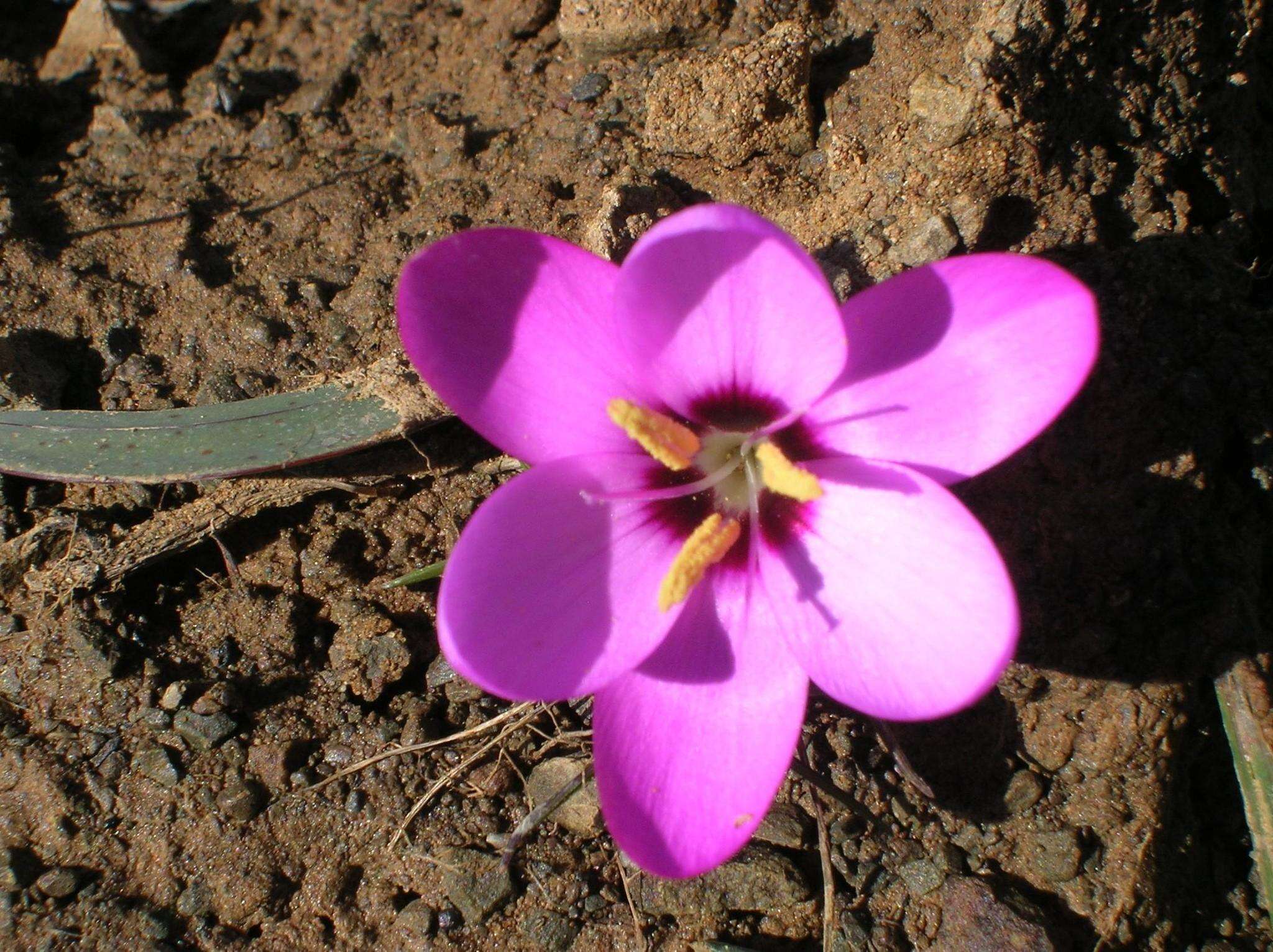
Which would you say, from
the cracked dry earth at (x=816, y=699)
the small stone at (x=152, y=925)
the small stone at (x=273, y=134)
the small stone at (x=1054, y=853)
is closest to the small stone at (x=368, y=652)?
the cracked dry earth at (x=816, y=699)

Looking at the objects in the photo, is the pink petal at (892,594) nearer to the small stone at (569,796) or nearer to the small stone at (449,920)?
the small stone at (569,796)

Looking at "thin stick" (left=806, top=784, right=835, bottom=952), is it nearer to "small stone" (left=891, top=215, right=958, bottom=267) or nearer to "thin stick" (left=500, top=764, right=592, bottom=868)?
"thin stick" (left=500, top=764, right=592, bottom=868)

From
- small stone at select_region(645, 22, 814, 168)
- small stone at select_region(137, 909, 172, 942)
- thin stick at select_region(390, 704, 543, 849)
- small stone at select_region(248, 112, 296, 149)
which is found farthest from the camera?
small stone at select_region(248, 112, 296, 149)

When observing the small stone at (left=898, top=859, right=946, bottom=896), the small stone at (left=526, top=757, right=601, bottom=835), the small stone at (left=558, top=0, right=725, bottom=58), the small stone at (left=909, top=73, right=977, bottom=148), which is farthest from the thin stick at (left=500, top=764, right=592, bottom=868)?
the small stone at (left=558, top=0, right=725, bottom=58)

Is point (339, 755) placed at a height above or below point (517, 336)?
below

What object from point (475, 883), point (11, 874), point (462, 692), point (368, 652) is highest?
point (368, 652)

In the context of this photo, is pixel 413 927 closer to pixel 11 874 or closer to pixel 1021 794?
pixel 11 874

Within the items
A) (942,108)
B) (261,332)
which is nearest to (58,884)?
(261,332)
